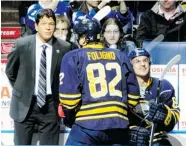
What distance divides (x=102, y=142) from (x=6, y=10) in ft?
6.06

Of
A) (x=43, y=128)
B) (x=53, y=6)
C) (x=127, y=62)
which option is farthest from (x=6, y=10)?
(x=127, y=62)

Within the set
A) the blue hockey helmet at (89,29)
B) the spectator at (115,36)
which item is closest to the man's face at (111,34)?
the spectator at (115,36)

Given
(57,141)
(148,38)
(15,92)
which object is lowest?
(57,141)

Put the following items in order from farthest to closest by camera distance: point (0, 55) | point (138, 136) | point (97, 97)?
1. point (0, 55)
2. point (138, 136)
3. point (97, 97)

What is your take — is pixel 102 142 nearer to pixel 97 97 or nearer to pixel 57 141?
pixel 97 97

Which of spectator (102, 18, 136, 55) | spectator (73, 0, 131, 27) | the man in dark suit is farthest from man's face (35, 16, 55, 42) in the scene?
spectator (102, 18, 136, 55)

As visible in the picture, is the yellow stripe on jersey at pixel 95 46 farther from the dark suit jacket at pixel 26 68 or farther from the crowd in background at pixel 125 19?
the crowd in background at pixel 125 19

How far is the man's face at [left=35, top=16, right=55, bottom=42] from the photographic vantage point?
581cm

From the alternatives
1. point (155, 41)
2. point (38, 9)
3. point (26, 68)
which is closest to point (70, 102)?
point (26, 68)

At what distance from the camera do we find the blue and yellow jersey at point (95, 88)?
4.96 metres

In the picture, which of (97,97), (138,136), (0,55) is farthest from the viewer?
(0,55)

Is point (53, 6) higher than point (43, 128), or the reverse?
point (53, 6)

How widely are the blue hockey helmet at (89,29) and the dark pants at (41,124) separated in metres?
0.80

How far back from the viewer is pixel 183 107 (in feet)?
20.0
